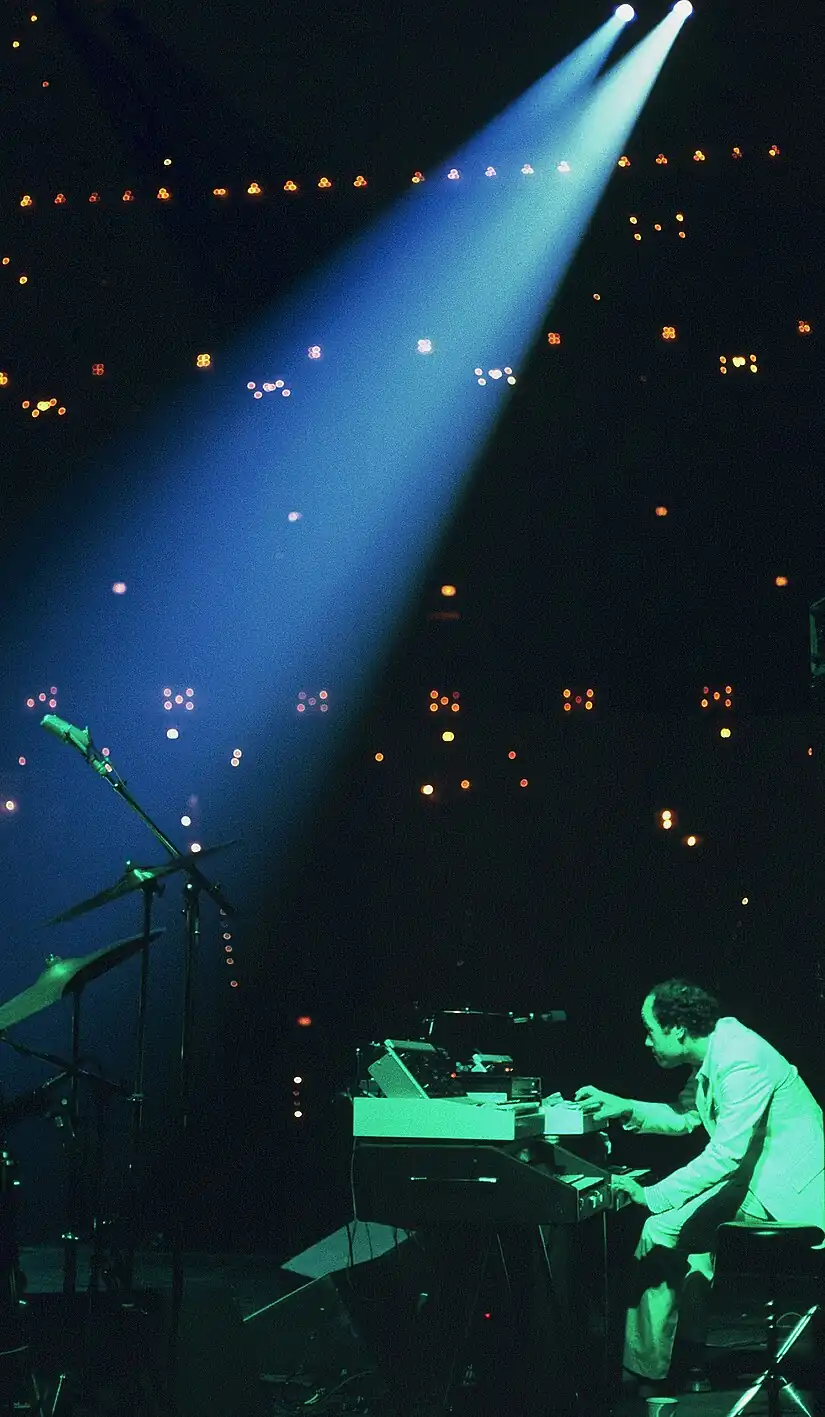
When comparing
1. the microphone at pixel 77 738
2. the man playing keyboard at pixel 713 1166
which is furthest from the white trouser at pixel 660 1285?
the microphone at pixel 77 738

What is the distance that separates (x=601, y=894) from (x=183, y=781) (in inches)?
83.4

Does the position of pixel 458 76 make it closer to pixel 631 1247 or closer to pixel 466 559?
pixel 466 559

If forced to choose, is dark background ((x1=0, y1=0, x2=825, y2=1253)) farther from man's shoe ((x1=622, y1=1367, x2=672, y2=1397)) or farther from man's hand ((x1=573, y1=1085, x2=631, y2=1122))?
man's shoe ((x1=622, y1=1367, x2=672, y2=1397))

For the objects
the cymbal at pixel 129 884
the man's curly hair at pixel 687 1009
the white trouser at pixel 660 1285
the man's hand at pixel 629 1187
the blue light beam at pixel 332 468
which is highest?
the blue light beam at pixel 332 468

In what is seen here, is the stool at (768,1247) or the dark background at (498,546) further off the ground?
the dark background at (498,546)

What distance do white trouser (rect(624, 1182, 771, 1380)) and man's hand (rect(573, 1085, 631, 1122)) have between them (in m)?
0.35

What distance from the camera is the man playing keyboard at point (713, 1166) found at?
4121 millimetres

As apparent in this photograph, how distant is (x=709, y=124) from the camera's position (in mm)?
6469

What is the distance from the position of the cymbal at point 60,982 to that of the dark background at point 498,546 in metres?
2.61

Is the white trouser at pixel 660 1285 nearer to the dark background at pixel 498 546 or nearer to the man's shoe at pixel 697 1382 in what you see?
the man's shoe at pixel 697 1382

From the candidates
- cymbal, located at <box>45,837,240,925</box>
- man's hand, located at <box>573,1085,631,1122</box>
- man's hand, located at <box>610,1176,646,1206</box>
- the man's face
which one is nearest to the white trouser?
man's hand, located at <box>610,1176,646,1206</box>

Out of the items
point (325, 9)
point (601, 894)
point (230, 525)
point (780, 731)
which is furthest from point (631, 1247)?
point (325, 9)

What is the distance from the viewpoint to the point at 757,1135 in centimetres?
416

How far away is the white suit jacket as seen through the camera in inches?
162
